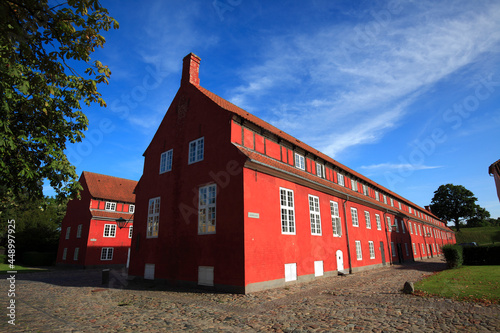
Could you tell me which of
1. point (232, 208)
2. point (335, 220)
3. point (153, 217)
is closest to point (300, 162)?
point (335, 220)

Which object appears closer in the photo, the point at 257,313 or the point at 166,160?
the point at 257,313

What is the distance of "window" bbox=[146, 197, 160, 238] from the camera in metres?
18.0

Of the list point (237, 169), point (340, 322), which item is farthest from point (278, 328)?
point (237, 169)

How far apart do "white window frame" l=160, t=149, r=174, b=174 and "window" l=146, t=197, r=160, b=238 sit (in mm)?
2119

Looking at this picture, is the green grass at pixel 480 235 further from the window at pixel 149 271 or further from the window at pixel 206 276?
the window at pixel 149 271

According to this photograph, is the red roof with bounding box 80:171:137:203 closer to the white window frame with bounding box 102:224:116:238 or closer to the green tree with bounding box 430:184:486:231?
the white window frame with bounding box 102:224:116:238

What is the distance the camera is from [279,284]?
13.4 meters

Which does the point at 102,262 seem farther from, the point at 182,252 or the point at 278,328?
the point at 278,328

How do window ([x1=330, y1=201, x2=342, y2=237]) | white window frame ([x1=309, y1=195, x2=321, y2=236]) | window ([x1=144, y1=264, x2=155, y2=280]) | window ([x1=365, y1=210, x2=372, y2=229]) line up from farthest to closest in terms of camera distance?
window ([x1=365, y1=210, x2=372, y2=229]), window ([x1=330, y1=201, x2=342, y2=237]), window ([x1=144, y1=264, x2=155, y2=280]), white window frame ([x1=309, y1=195, x2=321, y2=236])

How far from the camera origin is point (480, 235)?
66062 mm

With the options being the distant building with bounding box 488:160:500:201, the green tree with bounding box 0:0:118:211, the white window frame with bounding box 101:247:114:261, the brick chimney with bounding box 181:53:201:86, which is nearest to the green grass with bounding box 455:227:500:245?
the distant building with bounding box 488:160:500:201

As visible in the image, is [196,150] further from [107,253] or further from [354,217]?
[107,253]

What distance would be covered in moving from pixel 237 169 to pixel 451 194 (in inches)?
3631

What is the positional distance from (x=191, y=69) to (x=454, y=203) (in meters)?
91.7
